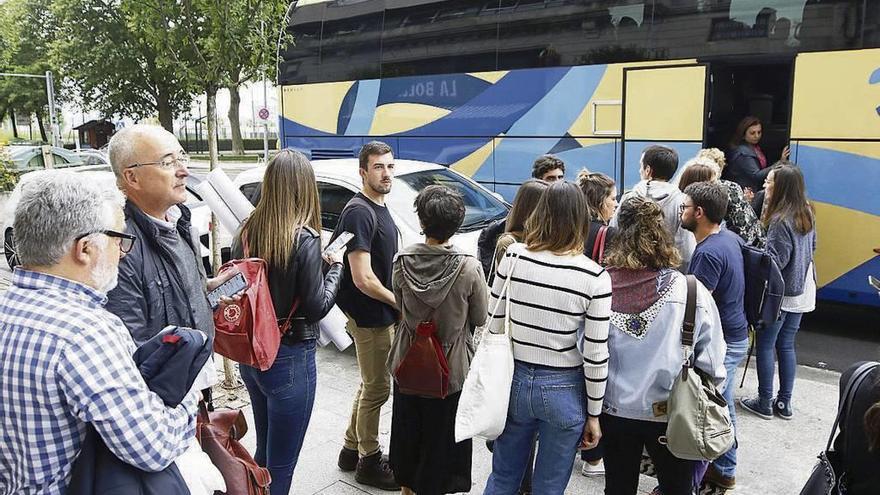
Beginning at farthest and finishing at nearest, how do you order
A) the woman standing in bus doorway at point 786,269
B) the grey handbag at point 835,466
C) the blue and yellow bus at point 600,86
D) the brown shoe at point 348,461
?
the blue and yellow bus at point 600,86 → the woman standing in bus doorway at point 786,269 → the brown shoe at point 348,461 → the grey handbag at point 835,466

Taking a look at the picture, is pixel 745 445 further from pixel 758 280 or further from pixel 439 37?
pixel 439 37

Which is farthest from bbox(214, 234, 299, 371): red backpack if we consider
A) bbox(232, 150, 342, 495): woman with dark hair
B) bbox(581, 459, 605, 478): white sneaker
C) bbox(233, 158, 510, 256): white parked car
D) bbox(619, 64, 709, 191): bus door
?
bbox(619, 64, 709, 191): bus door

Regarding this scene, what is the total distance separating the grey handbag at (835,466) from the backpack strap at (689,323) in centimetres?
101

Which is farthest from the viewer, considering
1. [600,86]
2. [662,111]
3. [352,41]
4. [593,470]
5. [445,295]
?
[352,41]

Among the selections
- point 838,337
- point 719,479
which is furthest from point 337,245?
point 838,337

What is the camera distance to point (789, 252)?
4.83 meters

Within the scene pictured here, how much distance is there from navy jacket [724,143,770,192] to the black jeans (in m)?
5.01

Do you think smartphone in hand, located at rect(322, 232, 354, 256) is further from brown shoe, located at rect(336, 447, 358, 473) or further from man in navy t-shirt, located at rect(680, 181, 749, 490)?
man in navy t-shirt, located at rect(680, 181, 749, 490)

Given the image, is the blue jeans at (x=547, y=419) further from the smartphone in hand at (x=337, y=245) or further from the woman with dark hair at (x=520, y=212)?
the smartphone in hand at (x=337, y=245)

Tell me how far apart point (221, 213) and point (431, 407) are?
1.51 metres

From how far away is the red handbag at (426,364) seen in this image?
3250 millimetres

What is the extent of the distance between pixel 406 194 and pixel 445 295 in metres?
3.54

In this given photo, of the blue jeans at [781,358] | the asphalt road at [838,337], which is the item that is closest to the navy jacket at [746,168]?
the asphalt road at [838,337]

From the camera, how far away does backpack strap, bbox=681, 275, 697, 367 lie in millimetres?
2914
